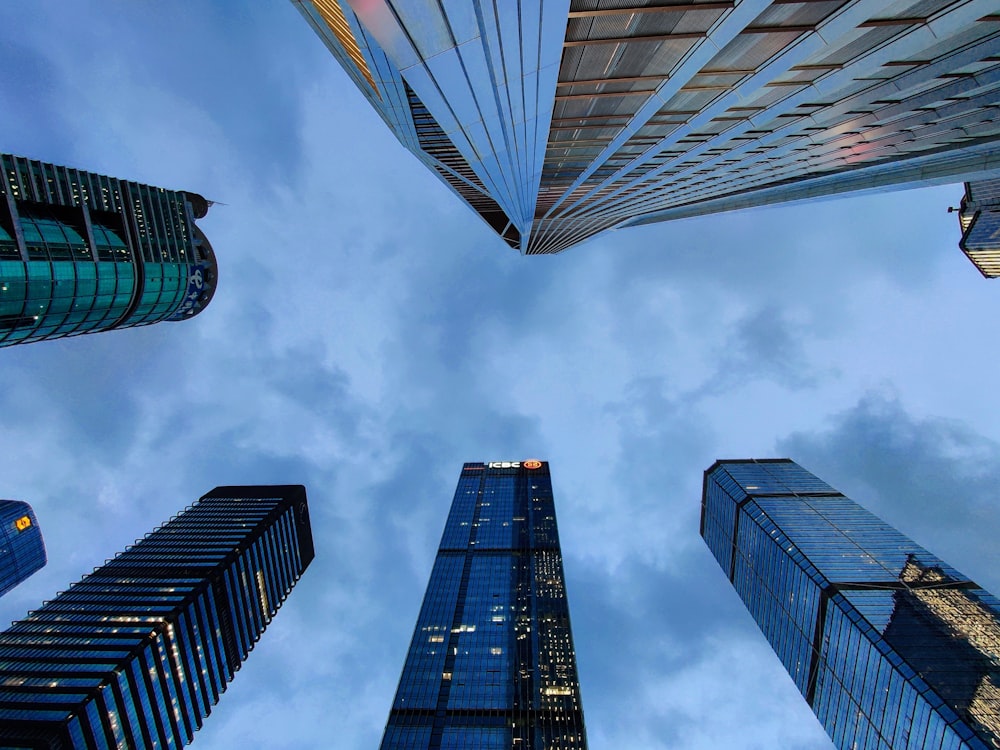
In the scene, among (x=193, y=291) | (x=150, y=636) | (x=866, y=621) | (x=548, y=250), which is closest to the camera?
(x=193, y=291)

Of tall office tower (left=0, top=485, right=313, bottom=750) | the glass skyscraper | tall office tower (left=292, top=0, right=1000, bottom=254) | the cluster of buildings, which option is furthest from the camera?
the glass skyscraper

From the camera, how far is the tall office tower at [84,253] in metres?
40.9

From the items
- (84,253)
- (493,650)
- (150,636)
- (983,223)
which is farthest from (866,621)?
(84,253)

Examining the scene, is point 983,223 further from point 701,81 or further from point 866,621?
point 701,81

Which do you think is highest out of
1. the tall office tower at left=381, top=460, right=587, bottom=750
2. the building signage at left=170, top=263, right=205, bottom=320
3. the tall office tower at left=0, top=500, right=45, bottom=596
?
the building signage at left=170, top=263, right=205, bottom=320

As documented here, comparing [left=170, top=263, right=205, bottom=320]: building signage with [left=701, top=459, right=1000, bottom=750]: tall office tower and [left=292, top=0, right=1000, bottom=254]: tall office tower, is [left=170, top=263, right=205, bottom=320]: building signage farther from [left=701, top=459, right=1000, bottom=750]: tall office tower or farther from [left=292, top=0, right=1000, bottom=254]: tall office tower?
[left=701, top=459, right=1000, bottom=750]: tall office tower

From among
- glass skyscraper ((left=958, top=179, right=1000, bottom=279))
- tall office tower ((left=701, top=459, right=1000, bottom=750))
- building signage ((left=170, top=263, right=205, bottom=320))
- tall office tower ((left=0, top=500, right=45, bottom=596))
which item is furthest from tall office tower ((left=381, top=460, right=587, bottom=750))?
glass skyscraper ((left=958, top=179, right=1000, bottom=279))

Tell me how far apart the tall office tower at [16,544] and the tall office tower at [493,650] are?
3812 inches

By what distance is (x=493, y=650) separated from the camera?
99.1m

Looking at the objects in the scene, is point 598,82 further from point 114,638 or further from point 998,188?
point 998,188

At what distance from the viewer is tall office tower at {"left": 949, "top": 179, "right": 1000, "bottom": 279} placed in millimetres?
108181

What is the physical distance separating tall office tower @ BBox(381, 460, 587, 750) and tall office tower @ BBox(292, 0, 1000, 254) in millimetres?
91328

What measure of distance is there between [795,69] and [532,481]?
167690 mm

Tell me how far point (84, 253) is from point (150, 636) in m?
59.5
